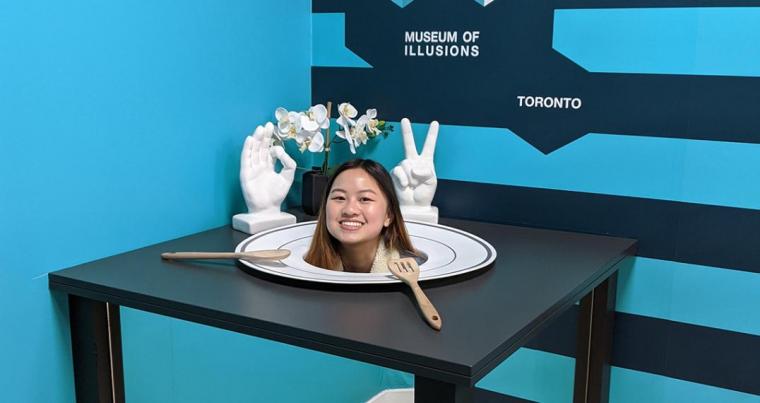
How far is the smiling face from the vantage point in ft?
4.44

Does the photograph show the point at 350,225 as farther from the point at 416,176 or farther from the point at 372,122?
the point at 372,122

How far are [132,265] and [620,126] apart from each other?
93cm

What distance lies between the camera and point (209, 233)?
154cm

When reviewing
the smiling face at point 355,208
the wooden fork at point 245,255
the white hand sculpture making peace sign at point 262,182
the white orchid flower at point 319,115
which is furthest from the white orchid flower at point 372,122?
the wooden fork at point 245,255

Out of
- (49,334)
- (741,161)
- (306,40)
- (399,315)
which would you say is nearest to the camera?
(399,315)

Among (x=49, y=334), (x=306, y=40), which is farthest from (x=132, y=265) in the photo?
(x=306, y=40)

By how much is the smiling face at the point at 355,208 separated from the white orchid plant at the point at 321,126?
0.25 meters

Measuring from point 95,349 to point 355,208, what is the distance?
49 cm

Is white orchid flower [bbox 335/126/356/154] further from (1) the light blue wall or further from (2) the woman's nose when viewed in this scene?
(2) the woman's nose

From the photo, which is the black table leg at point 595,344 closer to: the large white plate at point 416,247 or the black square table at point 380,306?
the black square table at point 380,306

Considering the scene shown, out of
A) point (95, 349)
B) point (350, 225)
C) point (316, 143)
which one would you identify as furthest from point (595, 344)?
point (95, 349)

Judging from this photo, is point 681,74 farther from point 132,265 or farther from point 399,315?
point 132,265

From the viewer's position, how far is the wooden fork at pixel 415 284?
1.03 m

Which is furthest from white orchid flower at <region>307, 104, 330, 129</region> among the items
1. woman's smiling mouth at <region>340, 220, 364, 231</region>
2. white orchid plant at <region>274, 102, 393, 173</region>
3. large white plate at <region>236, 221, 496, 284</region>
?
woman's smiling mouth at <region>340, 220, 364, 231</region>
